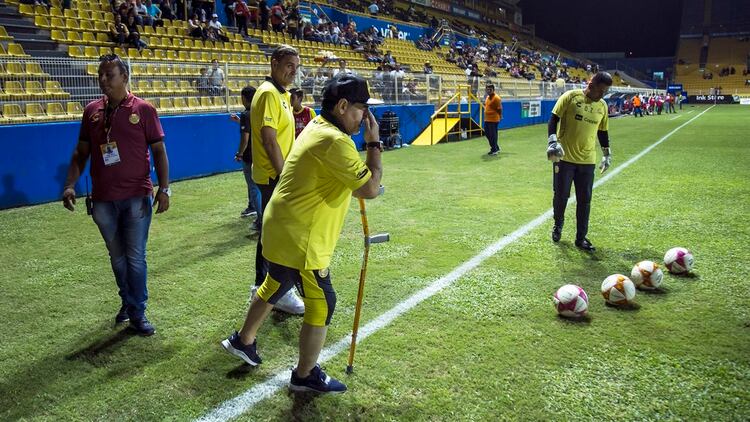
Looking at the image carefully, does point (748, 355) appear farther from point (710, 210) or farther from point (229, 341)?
point (710, 210)

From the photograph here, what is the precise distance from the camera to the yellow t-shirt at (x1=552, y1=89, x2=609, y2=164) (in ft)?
20.8

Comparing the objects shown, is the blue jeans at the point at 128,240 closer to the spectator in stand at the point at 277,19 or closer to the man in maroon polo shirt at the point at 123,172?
the man in maroon polo shirt at the point at 123,172

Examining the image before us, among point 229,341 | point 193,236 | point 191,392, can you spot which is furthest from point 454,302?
point 193,236

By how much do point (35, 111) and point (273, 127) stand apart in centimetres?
724

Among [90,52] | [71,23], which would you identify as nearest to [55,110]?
[90,52]

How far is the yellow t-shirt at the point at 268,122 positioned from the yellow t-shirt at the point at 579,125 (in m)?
3.29

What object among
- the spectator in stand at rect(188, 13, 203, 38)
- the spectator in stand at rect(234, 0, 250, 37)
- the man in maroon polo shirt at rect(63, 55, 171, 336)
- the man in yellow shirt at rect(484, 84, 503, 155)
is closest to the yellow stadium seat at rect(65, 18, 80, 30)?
the spectator in stand at rect(188, 13, 203, 38)

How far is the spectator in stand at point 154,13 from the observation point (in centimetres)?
1684

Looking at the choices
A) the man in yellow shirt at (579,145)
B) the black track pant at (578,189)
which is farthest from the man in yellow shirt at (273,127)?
the black track pant at (578,189)

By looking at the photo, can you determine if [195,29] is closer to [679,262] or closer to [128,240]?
[128,240]

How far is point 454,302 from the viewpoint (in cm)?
471

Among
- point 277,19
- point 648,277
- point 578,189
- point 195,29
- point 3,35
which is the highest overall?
point 277,19

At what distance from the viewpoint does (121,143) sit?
4012 mm

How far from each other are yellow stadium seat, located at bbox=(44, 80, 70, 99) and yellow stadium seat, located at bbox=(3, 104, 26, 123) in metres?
0.60
